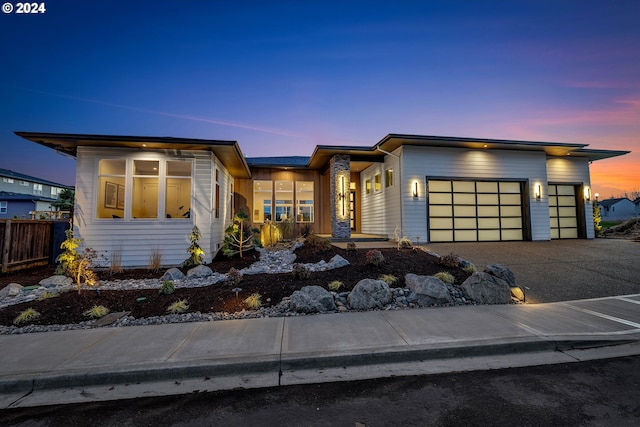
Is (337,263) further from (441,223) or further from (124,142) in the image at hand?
(124,142)

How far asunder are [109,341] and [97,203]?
657cm

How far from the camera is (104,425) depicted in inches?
77.3

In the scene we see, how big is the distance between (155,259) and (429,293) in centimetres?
739

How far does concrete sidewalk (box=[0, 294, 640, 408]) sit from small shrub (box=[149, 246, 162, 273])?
4.02m

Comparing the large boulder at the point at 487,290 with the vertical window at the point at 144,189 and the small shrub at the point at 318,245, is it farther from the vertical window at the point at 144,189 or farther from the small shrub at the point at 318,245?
the vertical window at the point at 144,189

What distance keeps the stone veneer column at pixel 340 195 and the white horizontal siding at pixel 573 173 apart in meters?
9.52

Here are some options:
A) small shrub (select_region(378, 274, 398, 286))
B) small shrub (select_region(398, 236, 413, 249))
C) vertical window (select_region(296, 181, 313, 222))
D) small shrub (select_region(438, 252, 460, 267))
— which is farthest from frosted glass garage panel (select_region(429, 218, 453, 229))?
vertical window (select_region(296, 181, 313, 222))

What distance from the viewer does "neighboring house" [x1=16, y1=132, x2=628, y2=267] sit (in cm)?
805

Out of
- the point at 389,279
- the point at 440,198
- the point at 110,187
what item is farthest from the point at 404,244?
the point at 110,187

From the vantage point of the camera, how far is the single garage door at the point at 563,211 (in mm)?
12430

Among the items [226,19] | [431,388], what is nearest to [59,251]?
[226,19]

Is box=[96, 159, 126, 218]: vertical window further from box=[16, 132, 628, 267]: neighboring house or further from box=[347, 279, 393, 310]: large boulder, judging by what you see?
box=[347, 279, 393, 310]: large boulder

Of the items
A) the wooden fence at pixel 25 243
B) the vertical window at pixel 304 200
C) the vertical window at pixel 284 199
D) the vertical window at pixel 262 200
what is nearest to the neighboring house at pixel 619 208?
the vertical window at pixel 304 200

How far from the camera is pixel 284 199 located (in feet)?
48.6
